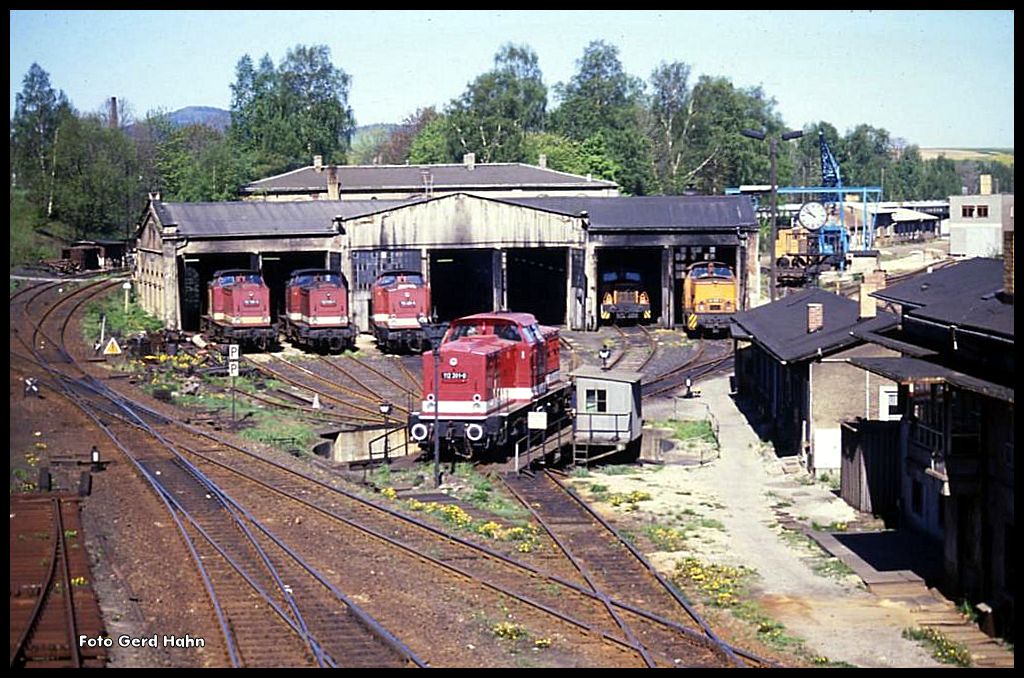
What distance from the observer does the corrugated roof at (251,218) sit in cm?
5388

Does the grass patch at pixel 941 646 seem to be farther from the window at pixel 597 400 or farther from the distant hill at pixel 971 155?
the distant hill at pixel 971 155

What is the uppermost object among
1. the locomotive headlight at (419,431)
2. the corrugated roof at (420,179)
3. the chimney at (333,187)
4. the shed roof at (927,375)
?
the corrugated roof at (420,179)

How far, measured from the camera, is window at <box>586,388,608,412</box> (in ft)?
110

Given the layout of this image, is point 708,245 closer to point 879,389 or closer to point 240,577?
point 879,389

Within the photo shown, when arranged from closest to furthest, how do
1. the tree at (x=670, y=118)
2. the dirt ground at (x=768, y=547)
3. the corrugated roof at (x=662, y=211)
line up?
the dirt ground at (x=768, y=547) → the corrugated roof at (x=662, y=211) → the tree at (x=670, y=118)

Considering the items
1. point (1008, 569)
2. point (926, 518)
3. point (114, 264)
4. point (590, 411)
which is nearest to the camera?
point (1008, 569)

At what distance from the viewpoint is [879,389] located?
102 feet

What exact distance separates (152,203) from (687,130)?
2611 inches

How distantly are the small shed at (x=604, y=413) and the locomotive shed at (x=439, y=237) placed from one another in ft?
68.5

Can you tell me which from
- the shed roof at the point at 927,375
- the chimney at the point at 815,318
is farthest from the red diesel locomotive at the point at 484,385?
the shed roof at the point at 927,375

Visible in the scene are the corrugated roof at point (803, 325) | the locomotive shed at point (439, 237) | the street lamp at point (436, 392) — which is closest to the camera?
the street lamp at point (436, 392)

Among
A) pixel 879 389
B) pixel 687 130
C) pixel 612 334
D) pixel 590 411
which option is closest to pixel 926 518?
pixel 879 389

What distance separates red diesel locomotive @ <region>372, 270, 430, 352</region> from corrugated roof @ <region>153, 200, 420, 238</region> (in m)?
6.62

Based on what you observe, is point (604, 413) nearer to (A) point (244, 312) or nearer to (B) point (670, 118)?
(A) point (244, 312)
